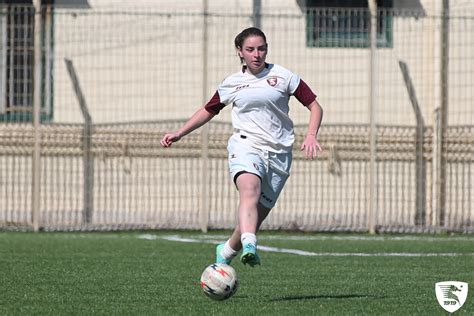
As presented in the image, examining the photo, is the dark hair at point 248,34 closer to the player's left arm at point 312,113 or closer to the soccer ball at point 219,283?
the player's left arm at point 312,113

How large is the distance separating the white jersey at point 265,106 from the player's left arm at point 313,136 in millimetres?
191

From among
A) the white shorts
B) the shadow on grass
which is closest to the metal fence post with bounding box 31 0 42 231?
the white shorts

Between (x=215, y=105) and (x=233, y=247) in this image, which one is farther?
(x=215, y=105)

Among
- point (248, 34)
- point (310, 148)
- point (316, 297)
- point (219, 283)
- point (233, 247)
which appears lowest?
point (316, 297)

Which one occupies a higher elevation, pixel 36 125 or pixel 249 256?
pixel 36 125

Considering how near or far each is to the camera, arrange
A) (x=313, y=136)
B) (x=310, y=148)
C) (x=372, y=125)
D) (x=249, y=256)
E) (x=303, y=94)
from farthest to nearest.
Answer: (x=372, y=125) < (x=303, y=94) < (x=313, y=136) < (x=310, y=148) < (x=249, y=256)

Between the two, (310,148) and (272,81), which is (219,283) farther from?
(272,81)

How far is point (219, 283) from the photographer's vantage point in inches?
327

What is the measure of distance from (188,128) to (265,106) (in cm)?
60

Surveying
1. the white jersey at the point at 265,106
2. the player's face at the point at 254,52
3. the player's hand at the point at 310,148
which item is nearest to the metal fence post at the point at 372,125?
the white jersey at the point at 265,106

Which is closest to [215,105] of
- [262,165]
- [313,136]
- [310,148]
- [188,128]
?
[188,128]

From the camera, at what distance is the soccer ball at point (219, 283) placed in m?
8.30

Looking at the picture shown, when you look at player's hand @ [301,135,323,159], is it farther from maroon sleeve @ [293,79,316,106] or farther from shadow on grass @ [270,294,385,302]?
shadow on grass @ [270,294,385,302]

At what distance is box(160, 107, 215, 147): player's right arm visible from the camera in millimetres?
9234
